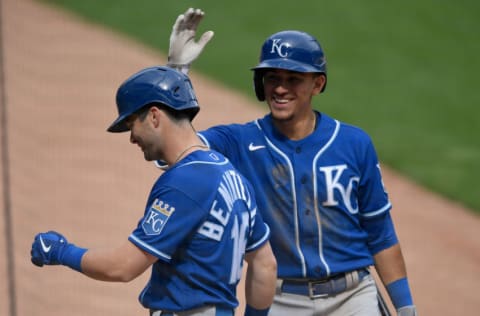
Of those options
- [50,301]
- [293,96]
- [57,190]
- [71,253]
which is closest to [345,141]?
[293,96]

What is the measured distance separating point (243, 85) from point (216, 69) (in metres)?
0.57

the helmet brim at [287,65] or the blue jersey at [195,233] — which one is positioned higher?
the helmet brim at [287,65]

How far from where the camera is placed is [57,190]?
32.7 feet

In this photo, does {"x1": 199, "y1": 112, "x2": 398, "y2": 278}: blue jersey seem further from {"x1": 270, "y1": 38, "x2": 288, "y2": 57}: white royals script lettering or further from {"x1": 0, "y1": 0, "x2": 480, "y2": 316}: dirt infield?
{"x1": 0, "y1": 0, "x2": 480, "y2": 316}: dirt infield

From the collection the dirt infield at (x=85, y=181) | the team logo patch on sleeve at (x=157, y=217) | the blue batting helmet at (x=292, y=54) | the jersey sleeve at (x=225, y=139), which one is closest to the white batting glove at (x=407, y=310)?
the jersey sleeve at (x=225, y=139)

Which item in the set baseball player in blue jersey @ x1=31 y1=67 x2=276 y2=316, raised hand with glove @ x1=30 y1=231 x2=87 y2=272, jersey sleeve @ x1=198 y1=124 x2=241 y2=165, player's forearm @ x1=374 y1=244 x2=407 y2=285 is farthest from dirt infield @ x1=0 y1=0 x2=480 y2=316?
baseball player in blue jersey @ x1=31 y1=67 x2=276 y2=316

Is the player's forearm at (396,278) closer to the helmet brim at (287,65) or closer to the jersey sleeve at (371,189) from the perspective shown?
the jersey sleeve at (371,189)

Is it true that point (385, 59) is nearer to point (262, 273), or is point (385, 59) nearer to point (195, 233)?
point (262, 273)

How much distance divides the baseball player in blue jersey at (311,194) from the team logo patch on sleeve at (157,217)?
3.20 feet

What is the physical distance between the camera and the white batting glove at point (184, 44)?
4.97 m

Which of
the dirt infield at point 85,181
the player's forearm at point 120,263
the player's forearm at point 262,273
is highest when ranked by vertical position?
the player's forearm at point 120,263

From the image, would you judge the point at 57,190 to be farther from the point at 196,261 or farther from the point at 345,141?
the point at 196,261

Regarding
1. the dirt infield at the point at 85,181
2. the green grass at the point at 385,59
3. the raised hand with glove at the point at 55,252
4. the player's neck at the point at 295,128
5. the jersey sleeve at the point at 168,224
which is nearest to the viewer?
the jersey sleeve at the point at 168,224

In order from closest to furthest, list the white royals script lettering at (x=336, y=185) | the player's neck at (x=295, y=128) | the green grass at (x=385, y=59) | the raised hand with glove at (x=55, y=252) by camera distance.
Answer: the raised hand with glove at (x=55, y=252), the white royals script lettering at (x=336, y=185), the player's neck at (x=295, y=128), the green grass at (x=385, y=59)
